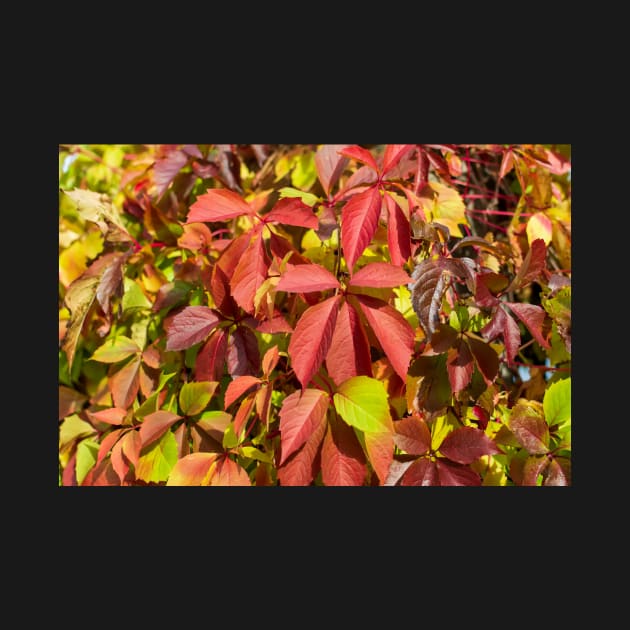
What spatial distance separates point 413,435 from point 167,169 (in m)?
0.91

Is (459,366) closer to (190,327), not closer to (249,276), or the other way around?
(249,276)

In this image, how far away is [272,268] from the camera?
981 mm

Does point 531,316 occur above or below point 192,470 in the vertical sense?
above

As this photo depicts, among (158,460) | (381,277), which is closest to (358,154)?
(381,277)

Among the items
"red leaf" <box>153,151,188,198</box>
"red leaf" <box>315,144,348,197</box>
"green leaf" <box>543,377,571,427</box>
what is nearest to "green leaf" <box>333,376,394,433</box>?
"green leaf" <box>543,377,571,427</box>

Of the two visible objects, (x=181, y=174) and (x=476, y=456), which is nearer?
(x=476, y=456)

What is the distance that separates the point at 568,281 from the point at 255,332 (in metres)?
0.62

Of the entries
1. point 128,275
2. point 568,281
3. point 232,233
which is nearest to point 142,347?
point 128,275

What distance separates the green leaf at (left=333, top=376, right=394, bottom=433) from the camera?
86 cm

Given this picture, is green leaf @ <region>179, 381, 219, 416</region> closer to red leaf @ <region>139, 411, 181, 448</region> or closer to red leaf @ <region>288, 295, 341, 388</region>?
red leaf @ <region>139, 411, 181, 448</region>

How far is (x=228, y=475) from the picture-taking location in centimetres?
99

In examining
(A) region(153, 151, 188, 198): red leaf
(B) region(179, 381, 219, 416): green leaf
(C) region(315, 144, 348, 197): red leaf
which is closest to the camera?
(B) region(179, 381, 219, 416): green leaf

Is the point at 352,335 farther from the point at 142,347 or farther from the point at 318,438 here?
the point at 142,347

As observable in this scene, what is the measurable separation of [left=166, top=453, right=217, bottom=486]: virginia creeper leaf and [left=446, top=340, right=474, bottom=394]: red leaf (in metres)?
0.44
